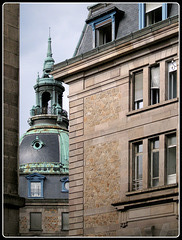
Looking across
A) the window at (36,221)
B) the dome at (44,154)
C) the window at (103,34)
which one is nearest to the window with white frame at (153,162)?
the window at (103,34)

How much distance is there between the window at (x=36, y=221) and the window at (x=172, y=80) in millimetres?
56112

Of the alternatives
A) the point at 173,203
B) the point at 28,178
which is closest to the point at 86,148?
the point at 173,203

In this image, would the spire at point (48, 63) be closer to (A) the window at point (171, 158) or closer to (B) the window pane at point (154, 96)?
(B) the window pane at point (154, 96)

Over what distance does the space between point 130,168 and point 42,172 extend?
62.7 metres

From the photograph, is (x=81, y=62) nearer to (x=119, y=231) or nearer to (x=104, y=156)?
(x=104, y=156)

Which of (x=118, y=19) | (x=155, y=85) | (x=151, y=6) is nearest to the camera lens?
(x=155, y=85)

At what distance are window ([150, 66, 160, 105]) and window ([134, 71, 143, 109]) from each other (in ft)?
2.01

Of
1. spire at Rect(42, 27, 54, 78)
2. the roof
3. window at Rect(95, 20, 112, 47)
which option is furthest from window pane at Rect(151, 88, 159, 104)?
spire at Rect(42, 27, 54, 78)

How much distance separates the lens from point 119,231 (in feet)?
101

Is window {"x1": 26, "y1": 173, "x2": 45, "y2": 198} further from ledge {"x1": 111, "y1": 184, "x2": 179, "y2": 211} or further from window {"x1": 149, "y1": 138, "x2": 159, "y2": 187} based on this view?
window {"x1": 149, "y1": 138, "x2": 159, "y2": 187}

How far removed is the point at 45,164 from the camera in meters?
93.8

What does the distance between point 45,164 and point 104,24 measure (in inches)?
2380

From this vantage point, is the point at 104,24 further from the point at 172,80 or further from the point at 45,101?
the point at 45,101

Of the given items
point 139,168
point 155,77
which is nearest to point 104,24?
point 155,77
